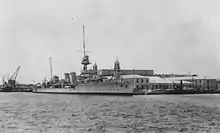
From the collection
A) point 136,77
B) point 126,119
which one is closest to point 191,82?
point 136,77

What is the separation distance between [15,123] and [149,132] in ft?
45.9

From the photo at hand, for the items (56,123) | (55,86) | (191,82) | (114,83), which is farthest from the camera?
(191,82)

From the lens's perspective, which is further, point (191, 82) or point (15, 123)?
point (191, 82)

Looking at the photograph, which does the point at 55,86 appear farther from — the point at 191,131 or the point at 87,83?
the point at 191,131

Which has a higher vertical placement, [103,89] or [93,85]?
[93,85]

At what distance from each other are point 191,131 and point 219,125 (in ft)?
15.8

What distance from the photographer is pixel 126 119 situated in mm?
39188

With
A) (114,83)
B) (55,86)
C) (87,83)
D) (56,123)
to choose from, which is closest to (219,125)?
(56,123)

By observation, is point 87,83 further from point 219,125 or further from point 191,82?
point 219,125

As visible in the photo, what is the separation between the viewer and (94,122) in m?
36.8

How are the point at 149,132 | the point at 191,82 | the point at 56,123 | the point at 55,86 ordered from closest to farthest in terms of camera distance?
the point at 149,132, the point at 56,123, the point at 55,86, the point at 191,82

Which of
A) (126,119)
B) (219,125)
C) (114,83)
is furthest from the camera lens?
(114,83)

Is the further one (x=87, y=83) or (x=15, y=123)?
(x=87, y=83)

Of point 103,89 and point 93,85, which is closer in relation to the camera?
point 103,89
